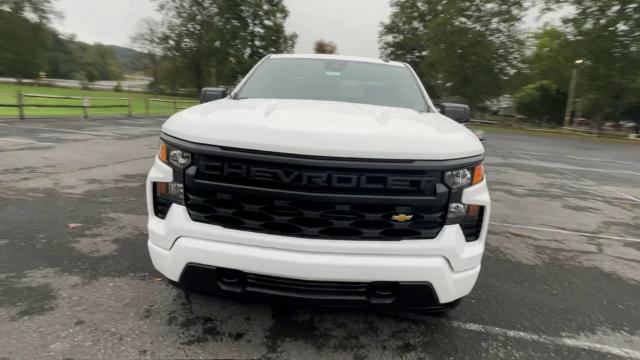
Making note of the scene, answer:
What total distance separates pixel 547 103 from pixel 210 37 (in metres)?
32.9

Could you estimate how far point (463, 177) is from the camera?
2314mm

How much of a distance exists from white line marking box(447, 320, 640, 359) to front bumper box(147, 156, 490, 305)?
649mm

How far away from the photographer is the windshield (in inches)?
142

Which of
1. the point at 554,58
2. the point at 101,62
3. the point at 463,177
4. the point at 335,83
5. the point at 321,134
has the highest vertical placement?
the point at 554,58

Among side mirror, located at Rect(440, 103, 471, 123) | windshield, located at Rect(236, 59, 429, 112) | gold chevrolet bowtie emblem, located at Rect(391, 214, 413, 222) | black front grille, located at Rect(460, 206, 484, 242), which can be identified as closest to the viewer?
gold chevrolet bowtie emblem, located at Rect(391, 214, 413, 222)

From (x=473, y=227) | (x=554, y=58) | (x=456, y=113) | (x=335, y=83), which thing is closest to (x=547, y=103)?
(x=554, y=58)

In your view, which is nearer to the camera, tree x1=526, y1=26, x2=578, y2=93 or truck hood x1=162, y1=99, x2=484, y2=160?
truck hood x1=162, y1=99, x2=484, y2=160

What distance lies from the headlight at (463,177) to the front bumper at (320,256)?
6 centimetres

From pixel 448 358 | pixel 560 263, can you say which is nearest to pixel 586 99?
pixel 560 263

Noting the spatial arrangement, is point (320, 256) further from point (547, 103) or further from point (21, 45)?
point (21, 45)

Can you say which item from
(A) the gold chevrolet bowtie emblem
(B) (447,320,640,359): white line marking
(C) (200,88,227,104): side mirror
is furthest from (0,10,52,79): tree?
(B) (447,320,640,359): white line marking

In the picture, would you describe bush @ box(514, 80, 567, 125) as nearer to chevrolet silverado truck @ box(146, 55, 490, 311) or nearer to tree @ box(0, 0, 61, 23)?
chevrolet silverado truck @ box(146, 55, 490, 311)

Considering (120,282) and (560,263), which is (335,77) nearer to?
(120,282)

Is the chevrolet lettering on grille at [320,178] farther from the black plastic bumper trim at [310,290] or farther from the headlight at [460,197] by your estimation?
the black plastic bumper trim at [310,290]
